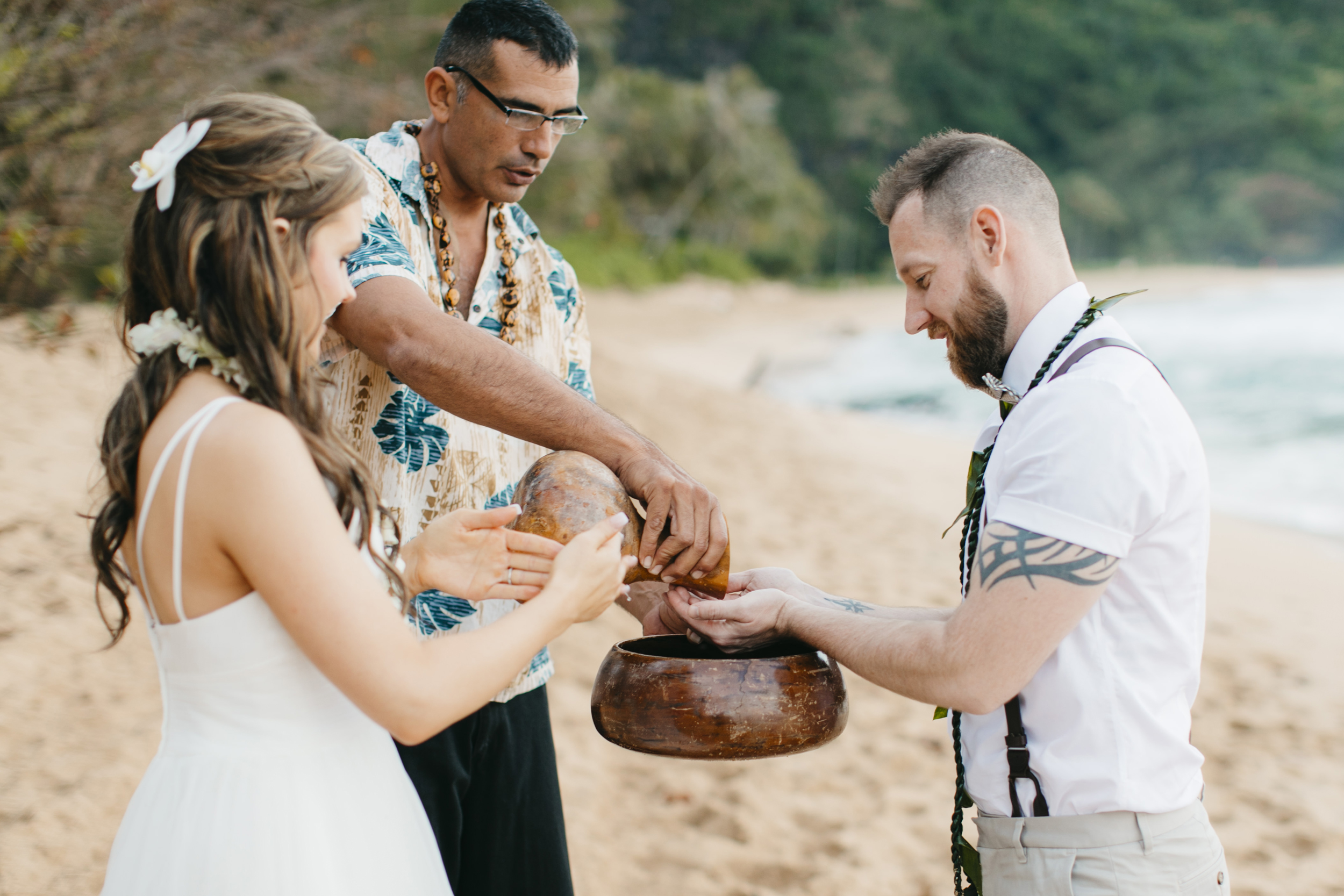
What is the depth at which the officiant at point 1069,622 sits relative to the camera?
1727 millimetres

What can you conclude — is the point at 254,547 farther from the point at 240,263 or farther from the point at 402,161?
Result: the point at 402,161

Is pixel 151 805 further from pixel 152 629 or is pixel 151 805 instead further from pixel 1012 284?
pixel 1012 284

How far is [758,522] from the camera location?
9258 millimetres

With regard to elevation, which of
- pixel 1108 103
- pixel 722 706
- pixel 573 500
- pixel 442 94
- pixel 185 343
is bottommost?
pixel 722 706

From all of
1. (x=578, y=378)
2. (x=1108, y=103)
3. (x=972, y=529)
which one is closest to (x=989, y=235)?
(x=972, y=529)

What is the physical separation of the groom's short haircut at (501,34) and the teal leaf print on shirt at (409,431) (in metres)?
0.78

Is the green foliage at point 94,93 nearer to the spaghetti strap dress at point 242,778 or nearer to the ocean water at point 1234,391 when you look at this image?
the spaghetti strap dress at point 242,778

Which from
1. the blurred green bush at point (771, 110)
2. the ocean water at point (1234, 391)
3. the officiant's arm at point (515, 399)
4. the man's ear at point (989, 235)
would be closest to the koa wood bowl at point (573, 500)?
the officiant's arm at point (515, 399)

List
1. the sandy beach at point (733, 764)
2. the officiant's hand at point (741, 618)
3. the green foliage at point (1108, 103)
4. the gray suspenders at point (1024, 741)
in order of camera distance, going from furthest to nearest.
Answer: the green foliage at point (1108, 103) → the sandy beach at point (733, 764) → the officiant's hand at point (741, 618) → the gray suspenders at point (1024, 741)

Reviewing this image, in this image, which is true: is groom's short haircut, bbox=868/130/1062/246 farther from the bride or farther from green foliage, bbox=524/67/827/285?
green foliage, bbox=524/67/827/285

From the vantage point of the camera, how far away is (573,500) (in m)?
2.03

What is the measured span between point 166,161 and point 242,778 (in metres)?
0.94

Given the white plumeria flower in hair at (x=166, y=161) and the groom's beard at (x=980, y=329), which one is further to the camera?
the groom's beard at (x=980, y=329)

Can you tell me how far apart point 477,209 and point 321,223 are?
3.49ft
